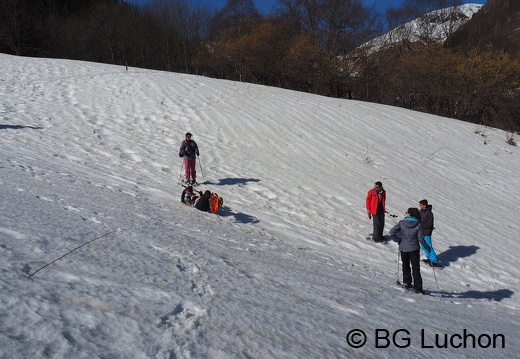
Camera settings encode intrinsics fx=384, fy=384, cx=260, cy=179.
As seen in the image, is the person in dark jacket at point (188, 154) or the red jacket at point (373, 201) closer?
the red jacket at point (373, 201)

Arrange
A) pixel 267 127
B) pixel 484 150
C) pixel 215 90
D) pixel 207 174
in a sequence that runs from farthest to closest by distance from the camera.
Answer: pixel 215 90
pixel 484 150
pixel 267 127
pixel 207 174

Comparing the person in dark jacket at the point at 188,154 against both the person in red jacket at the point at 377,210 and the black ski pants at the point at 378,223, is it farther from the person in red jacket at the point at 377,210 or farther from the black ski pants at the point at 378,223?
the black ski pants at the point at 378,223

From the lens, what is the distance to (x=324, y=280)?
5.66 m

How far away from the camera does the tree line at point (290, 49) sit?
28750mm

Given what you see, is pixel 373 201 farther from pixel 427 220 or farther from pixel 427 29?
pixel 427 29

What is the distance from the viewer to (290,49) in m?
33.1

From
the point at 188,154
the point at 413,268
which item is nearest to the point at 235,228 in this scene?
the point at 188,154

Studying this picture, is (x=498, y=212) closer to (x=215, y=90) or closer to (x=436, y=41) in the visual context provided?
(x=215, y=90)

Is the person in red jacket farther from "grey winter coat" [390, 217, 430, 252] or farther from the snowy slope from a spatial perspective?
"grey winter coat" [390, 217, 430, 252]

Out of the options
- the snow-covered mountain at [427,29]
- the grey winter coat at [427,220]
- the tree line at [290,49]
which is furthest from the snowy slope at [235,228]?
the snow-covered mountain at [427,29]

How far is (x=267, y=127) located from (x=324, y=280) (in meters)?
11.8

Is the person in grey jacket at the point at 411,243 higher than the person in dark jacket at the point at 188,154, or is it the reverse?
the person in dark jacket at the point at 188,154

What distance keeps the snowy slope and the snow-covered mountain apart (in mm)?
16876

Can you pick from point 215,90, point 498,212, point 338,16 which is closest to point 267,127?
point 215,90
